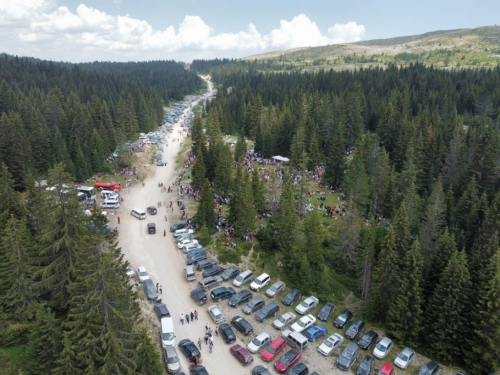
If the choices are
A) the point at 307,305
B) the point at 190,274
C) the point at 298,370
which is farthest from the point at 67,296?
the point at 307,305

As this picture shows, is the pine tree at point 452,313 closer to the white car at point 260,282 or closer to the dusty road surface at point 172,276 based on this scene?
the dusty road surface at point 172,276

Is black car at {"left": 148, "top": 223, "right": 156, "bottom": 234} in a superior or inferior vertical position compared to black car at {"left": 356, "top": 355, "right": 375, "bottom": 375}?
superior

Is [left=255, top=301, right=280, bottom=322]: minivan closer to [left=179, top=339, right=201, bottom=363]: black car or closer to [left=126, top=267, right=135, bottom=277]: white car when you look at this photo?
[left=179, top=339, right=201, bottom=363]: black car

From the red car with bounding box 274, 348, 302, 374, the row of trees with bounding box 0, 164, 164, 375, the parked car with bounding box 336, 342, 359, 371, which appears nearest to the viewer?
the row of trees with bounding box 0, 164, 164, 375

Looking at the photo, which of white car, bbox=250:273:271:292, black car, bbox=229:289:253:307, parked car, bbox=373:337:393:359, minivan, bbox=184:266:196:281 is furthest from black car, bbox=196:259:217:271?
parked car, bbox=373:337:393:359

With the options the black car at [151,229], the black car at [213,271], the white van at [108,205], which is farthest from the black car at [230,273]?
the white van at [108,205]
